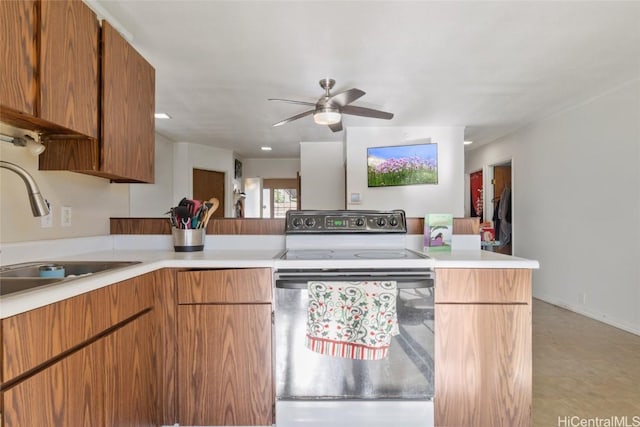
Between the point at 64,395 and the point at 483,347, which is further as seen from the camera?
the point at 483,347

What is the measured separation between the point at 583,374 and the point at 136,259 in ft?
9.35

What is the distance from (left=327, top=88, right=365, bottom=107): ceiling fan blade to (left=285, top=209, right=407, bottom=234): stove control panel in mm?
1203

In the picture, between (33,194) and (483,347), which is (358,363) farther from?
(33,194)

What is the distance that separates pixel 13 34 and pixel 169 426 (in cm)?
166

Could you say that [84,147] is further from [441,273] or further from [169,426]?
[441,273]

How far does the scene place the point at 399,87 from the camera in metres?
3.15

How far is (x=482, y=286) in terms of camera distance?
1.51m

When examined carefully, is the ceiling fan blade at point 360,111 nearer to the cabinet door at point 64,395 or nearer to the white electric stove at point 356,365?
the white electric stove at point 356,365

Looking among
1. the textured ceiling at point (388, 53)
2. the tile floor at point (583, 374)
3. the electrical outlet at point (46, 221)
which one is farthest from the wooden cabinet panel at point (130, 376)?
the tile floor at point (583, 374)

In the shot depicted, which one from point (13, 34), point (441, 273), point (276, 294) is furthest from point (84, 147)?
point (441, 273)

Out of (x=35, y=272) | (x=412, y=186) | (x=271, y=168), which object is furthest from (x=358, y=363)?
(x=271, y=168)

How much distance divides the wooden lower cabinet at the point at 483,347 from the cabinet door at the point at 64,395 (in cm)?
135

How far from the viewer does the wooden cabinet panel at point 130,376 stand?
119cm

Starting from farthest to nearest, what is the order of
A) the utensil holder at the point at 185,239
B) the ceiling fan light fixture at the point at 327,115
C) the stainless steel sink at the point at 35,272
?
the ceiling fan light fixture at the point at 327,115 → the utensil holder at the point at 185,239 → the stainless steel sink at the point at 35,272
